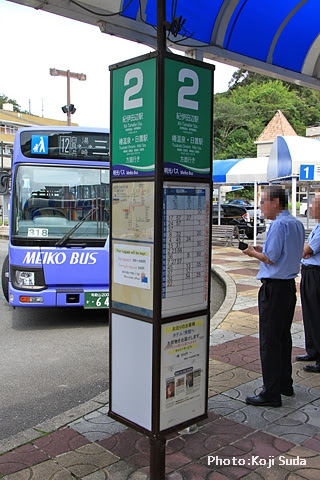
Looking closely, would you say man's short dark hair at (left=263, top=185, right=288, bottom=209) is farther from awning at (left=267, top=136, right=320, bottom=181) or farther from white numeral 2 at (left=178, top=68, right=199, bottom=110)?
awning at (left=267, top=136, right=320, bottom=181)

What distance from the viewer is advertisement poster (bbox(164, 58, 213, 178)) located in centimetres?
273

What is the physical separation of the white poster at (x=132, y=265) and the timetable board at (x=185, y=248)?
0.12m

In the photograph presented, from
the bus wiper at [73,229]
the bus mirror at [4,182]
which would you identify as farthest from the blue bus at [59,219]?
the bus mirror at [4,182]

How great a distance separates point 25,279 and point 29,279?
0.06 metres

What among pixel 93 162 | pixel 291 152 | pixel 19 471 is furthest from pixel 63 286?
pixel 291 152

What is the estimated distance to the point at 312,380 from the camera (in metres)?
4.54

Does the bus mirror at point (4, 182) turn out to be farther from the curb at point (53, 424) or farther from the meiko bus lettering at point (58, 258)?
the curb at point (53, 424)

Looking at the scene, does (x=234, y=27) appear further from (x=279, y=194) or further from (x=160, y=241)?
(x=160, y=241)

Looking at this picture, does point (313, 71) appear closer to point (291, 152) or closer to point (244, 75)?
point (291, 152)

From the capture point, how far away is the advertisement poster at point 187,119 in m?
2.73

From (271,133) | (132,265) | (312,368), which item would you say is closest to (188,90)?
(132,265)

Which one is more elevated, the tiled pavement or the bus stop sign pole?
the bus stop sign pole

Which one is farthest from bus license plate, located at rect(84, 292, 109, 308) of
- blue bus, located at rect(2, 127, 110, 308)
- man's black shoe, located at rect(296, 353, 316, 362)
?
man's black shoe, located at rect(296, 353, 316, 362)

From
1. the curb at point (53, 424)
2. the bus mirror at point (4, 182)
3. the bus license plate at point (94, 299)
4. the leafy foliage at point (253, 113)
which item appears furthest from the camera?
the leafy foliage at point (253, 113)
